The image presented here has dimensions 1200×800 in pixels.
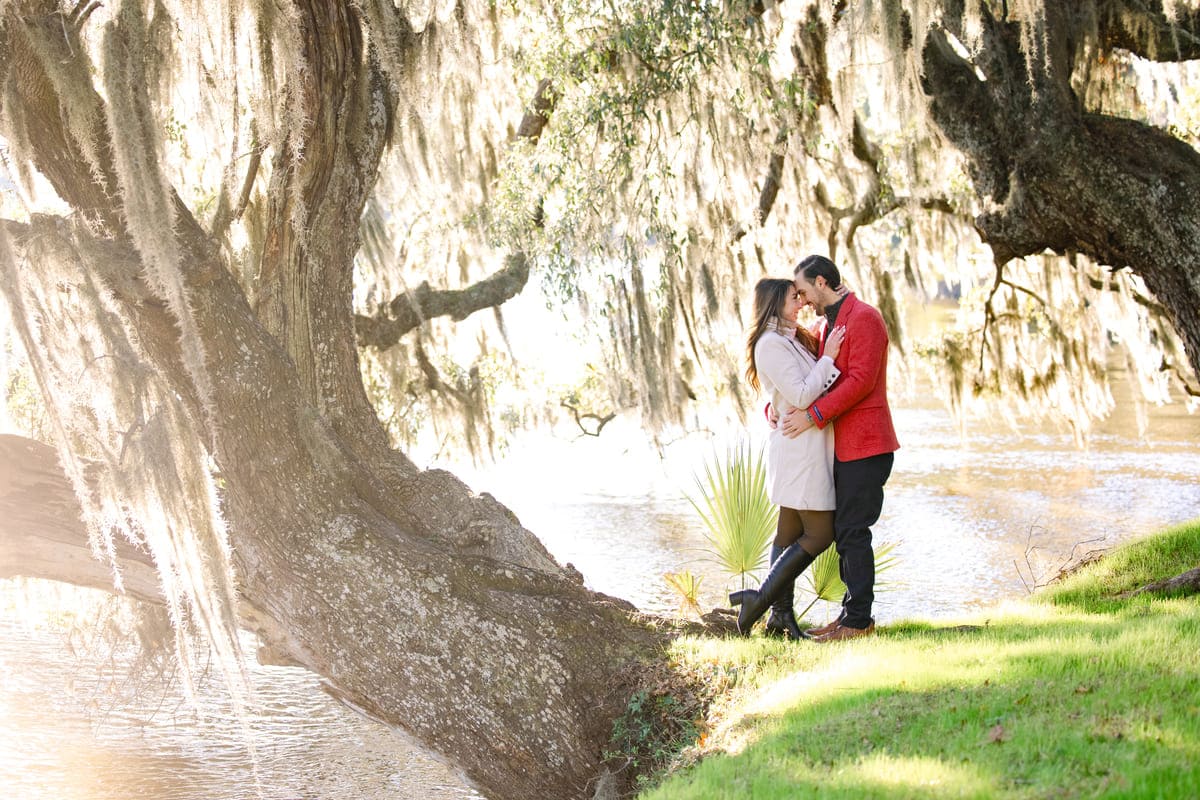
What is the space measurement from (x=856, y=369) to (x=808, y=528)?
29.6 inches

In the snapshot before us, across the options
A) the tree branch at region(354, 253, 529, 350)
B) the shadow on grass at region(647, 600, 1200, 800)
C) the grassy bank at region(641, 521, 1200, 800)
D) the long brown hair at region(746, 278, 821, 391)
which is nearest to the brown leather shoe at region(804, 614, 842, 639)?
the grassy bank at region(641, 521, 1200, 800)

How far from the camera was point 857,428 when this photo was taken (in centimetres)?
474

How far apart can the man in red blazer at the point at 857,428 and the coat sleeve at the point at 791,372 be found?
0.18 feet

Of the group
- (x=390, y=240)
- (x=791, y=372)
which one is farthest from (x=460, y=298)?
(x=791, y=372)

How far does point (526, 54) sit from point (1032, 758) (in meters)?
6.25

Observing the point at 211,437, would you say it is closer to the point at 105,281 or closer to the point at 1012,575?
the point at 105,281

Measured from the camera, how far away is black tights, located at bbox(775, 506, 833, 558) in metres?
4.84

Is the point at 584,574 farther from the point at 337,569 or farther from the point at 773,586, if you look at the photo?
the point at 337,569

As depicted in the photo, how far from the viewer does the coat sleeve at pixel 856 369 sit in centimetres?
466

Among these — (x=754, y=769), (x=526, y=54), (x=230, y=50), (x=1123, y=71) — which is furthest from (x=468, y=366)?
(x=754, y=769)

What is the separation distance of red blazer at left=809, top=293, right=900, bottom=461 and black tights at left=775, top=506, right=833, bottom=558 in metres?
0.29

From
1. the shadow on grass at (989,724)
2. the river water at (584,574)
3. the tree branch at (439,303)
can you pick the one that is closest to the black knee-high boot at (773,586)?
the shadow on grass at (989,724)

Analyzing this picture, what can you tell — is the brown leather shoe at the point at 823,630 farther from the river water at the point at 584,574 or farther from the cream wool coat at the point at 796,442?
the river water at the point at 584,574

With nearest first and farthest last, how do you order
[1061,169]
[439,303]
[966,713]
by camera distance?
[966,713]
[1061,169]
[439,303]
